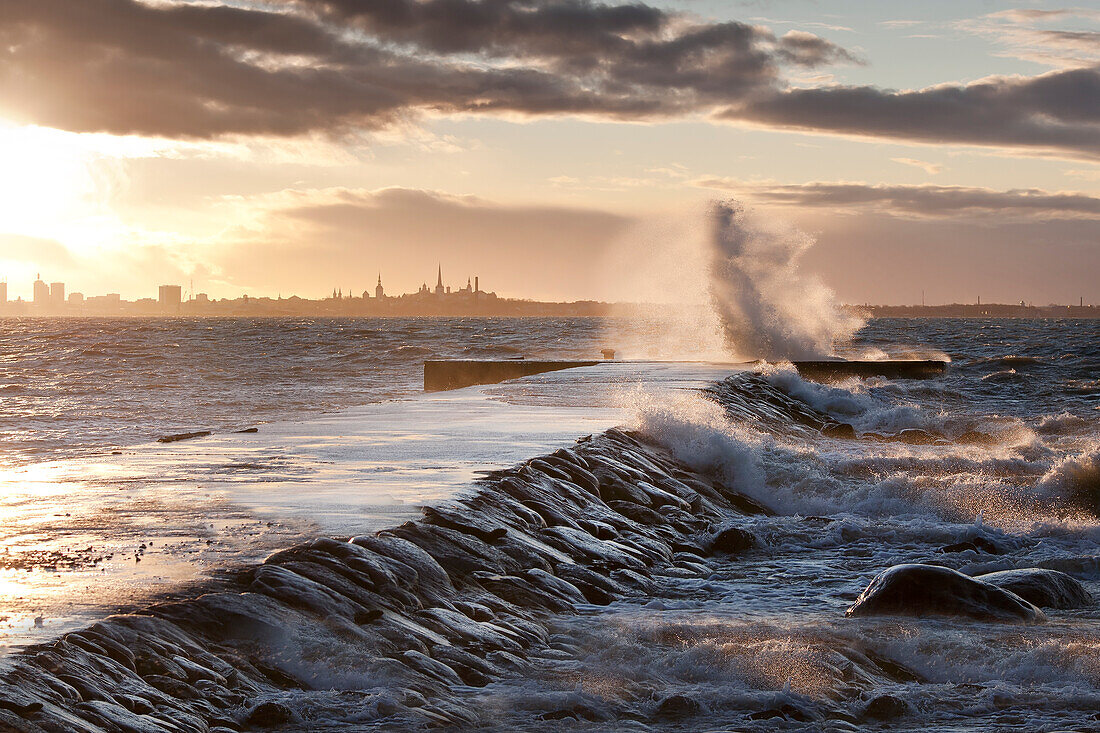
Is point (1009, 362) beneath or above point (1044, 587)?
above

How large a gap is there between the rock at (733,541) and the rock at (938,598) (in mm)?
2291

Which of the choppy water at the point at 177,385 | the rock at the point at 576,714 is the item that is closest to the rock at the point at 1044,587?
the rock at the point at 576,714

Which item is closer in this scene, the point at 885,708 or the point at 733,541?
the point at 885,708

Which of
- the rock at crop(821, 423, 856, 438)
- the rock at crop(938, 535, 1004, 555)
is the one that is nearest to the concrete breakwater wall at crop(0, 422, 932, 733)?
the rock at crop(938, 535, 1004, 555)

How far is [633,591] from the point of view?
7734 millimetres

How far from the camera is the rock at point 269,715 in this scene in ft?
15.8

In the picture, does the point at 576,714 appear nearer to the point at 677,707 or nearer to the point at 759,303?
the point at 677,707

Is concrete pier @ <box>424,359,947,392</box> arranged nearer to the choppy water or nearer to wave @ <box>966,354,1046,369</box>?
the choppy water

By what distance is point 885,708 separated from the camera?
5547 millimetres

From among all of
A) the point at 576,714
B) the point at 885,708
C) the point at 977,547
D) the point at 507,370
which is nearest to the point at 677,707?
the point at 576,714

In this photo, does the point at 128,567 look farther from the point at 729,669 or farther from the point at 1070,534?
the point at 1070,534

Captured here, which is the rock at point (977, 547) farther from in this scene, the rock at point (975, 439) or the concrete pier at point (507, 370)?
the concrete pier at point (507, 370)

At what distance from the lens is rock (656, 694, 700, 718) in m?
5.36

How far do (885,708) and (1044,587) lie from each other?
2.93m
